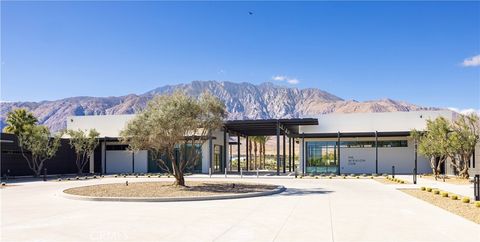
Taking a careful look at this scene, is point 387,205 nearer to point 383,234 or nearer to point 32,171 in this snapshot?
point 383,234

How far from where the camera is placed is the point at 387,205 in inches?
691

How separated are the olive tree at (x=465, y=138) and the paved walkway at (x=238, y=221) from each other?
62.8 feet

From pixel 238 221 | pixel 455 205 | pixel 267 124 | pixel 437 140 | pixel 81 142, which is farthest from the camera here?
pixel 81 142

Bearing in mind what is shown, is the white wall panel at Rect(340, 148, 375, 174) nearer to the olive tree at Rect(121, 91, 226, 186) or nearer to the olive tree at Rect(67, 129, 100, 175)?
the olive tree at Rect(67, 129, 100, 175)

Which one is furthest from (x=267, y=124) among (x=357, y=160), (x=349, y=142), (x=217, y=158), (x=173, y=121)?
(x=173, y=121)

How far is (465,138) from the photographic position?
3591cm

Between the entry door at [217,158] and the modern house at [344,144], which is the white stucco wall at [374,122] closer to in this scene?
the modern house at [344,144]

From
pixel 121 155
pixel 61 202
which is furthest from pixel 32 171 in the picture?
pixel 61 202

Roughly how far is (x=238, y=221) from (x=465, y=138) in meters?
28.5

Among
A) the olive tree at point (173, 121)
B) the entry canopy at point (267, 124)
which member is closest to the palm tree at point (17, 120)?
the entry canopy at point (267, 124)

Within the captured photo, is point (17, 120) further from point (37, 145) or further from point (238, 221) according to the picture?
point (238, 221)

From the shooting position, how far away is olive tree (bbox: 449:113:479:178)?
3581 cm

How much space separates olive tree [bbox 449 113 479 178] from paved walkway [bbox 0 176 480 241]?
1915 cm

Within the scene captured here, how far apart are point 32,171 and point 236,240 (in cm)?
4019
